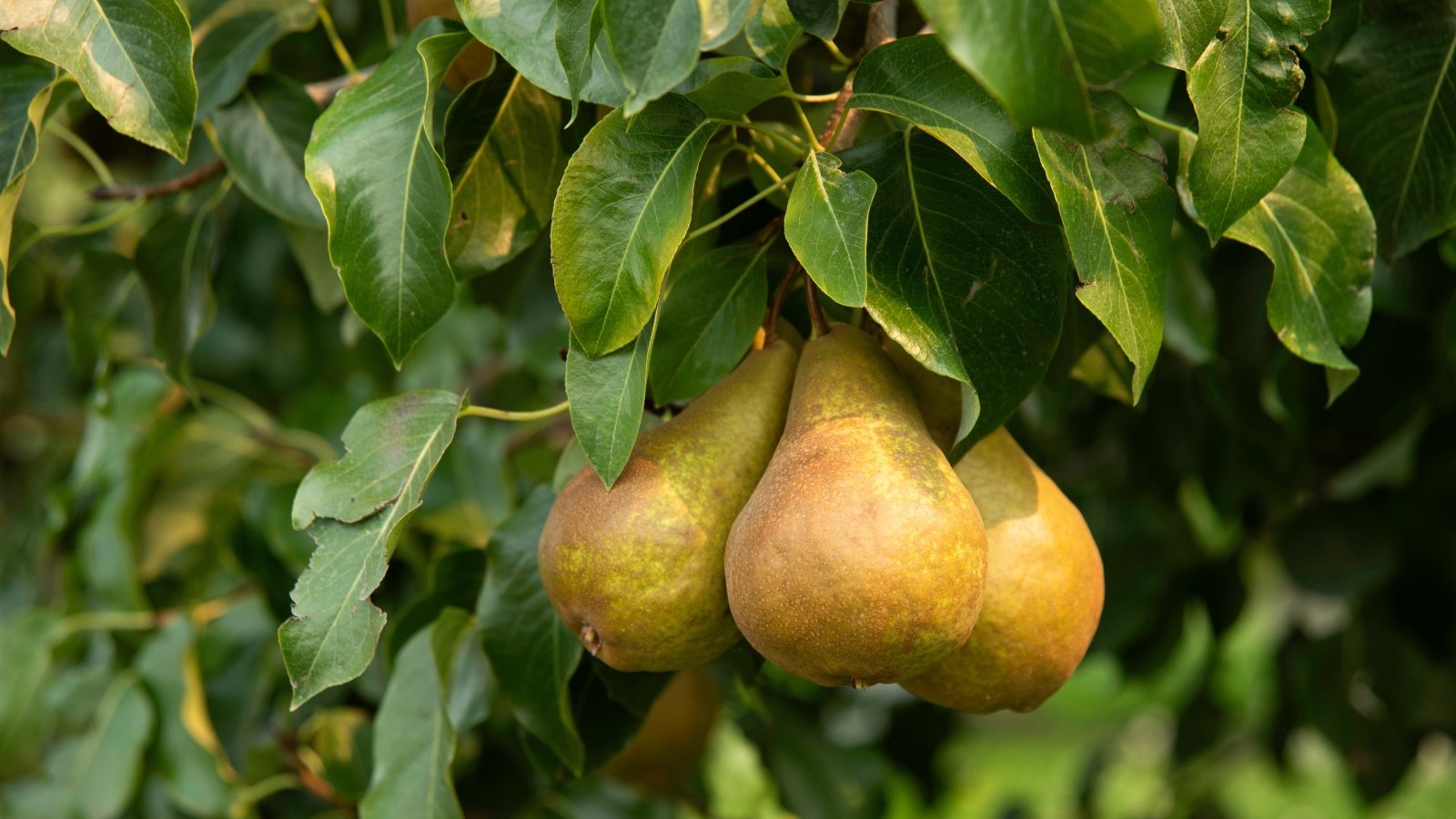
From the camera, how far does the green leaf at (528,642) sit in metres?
1.08

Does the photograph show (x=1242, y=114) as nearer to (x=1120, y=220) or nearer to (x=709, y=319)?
(x=1120, y=220)

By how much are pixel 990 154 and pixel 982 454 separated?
238 mm

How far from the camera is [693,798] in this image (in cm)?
200

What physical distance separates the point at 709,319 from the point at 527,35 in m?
0.24

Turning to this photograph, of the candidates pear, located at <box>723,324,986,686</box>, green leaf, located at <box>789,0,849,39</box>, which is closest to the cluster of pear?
pear, located at <box>723,324,986,686</box>

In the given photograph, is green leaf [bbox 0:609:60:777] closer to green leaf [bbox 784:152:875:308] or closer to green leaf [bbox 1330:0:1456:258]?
green leaf [bbox 784:152:875:308]

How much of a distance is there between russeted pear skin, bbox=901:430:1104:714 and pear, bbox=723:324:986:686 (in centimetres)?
6

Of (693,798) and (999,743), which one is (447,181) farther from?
(999,743)

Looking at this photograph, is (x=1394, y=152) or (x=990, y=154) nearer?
(x=990, y=154)

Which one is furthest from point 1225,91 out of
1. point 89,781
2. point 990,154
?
point 89,781

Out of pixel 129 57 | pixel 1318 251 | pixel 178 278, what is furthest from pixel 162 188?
pixel 1318 251

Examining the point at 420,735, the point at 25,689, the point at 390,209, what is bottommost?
the point at 25,689

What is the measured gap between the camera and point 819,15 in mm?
884

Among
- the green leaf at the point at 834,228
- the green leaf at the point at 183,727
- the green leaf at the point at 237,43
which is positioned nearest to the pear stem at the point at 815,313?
the green leaf at the point at 834,228
